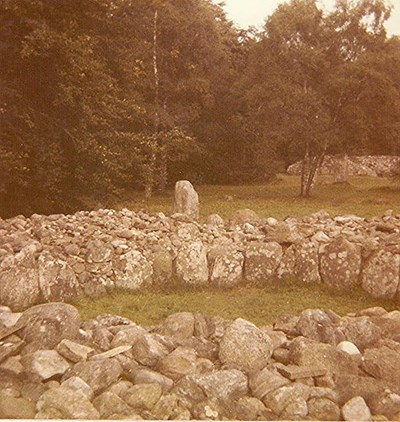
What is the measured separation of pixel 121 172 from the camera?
10789 millimetres

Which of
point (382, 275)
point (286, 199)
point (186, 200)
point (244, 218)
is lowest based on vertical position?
point (382, 275)

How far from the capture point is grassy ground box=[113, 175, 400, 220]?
36.7ft

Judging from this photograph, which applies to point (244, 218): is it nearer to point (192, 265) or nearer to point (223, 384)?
point (192, 265)

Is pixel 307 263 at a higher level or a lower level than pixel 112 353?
higher

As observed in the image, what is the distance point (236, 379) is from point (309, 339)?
3.57 ft

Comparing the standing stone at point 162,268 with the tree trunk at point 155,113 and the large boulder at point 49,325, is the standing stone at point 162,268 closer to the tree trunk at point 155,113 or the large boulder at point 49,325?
the tree trunk at point 155,113

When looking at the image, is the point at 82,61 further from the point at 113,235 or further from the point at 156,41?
the point at 113,235

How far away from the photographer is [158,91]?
32.4 feet

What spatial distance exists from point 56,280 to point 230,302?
2.48 metres

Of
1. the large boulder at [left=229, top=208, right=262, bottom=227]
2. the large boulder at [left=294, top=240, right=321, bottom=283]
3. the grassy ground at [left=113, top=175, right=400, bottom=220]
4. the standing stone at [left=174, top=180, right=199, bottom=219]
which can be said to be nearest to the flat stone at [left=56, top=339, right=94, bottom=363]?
the large boulder at [left=294, top=240, right=321, bottom=283]

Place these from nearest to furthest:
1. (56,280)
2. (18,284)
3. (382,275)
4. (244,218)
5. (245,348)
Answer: (245,348), (18,284), (56,280), (382,275), (244,218)

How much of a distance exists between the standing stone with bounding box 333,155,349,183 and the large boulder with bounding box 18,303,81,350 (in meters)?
7.50

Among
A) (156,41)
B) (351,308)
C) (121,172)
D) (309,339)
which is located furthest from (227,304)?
(156,41)

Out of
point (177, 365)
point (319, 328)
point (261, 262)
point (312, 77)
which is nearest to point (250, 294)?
point (261, 262)
